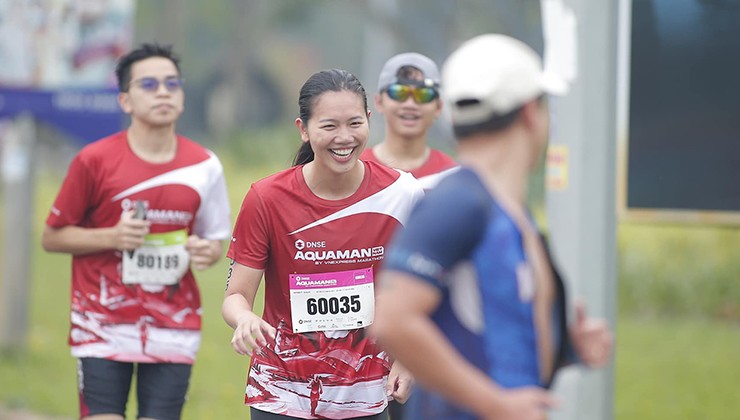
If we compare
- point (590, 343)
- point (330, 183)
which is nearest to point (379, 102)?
point (330, 183)

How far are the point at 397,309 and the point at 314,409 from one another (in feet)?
6.77

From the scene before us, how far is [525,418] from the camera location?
3188 mm

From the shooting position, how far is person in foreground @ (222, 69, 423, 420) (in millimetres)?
5043

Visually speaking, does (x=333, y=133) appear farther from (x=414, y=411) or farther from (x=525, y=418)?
(x=525, y=418)

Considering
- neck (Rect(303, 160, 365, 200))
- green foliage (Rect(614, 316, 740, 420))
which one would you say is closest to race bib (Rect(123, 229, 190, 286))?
neck (Rect(303, 160, 365, 200))

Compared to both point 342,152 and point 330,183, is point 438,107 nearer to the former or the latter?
point 330,183

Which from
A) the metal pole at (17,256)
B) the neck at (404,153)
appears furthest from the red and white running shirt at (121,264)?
the metal pole at (17,256)

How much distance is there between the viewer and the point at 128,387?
6773mm

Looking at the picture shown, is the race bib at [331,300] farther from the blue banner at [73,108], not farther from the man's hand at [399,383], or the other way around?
the blue banner at [73,108]

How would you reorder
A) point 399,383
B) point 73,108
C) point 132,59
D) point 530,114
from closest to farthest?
point 530,114 < point 399,383 < point 132,59 < point 73,108

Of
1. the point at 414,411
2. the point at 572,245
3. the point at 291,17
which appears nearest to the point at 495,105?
the point at 414,411

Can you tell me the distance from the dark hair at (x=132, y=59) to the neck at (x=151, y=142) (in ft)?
0.83

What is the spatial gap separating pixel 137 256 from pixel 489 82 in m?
3.63

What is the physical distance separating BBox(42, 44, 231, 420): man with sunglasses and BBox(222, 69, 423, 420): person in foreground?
1573mm
